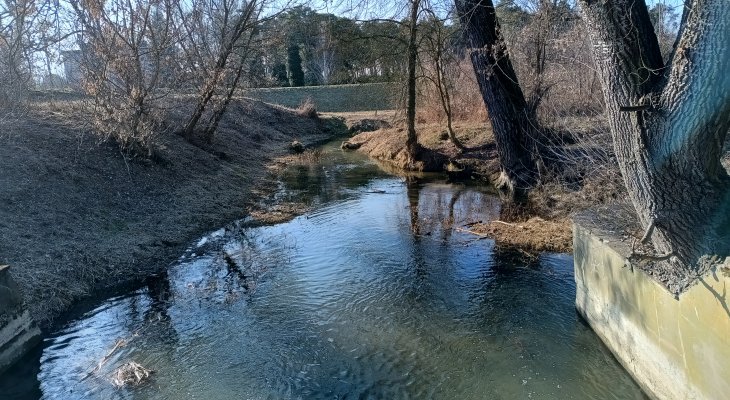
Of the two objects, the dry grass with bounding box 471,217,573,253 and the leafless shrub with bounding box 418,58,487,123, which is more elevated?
the leafless shrub with bounding box 418,58,487,123

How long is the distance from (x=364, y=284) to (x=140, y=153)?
28.1 feet

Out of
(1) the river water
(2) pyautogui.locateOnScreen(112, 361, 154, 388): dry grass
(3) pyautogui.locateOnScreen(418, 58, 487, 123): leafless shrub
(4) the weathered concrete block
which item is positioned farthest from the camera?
(3) pyautogui.locateOnScreen(418, 58, 487, 123): leafless shrub

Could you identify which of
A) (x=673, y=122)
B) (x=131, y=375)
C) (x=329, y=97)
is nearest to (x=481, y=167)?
(x=673, y=122)

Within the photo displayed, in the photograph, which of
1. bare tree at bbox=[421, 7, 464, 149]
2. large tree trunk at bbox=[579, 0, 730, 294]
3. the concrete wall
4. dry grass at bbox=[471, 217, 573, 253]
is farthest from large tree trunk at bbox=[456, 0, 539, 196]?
large tree trunk at bbox=[579, 0, 730, 294]

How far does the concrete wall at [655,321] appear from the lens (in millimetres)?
3721

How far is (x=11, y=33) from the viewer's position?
37.4 feet

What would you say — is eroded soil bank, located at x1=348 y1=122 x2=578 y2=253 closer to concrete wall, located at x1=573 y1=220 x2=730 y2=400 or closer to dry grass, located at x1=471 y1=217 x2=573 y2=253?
dry grass, located at x1=471 y1=217 x2=573 y2=253

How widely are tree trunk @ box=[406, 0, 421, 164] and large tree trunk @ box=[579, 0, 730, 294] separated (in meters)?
13.5

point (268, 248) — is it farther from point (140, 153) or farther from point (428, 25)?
point (428, 25)

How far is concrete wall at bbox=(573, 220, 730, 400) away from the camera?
3.72m

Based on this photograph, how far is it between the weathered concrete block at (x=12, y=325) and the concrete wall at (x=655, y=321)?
6747mm

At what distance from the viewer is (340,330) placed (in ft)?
21.4

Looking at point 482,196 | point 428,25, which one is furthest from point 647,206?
point 428,25

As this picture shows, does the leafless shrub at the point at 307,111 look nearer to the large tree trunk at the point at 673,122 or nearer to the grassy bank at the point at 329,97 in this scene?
the grassy bank at the point at 329,97
